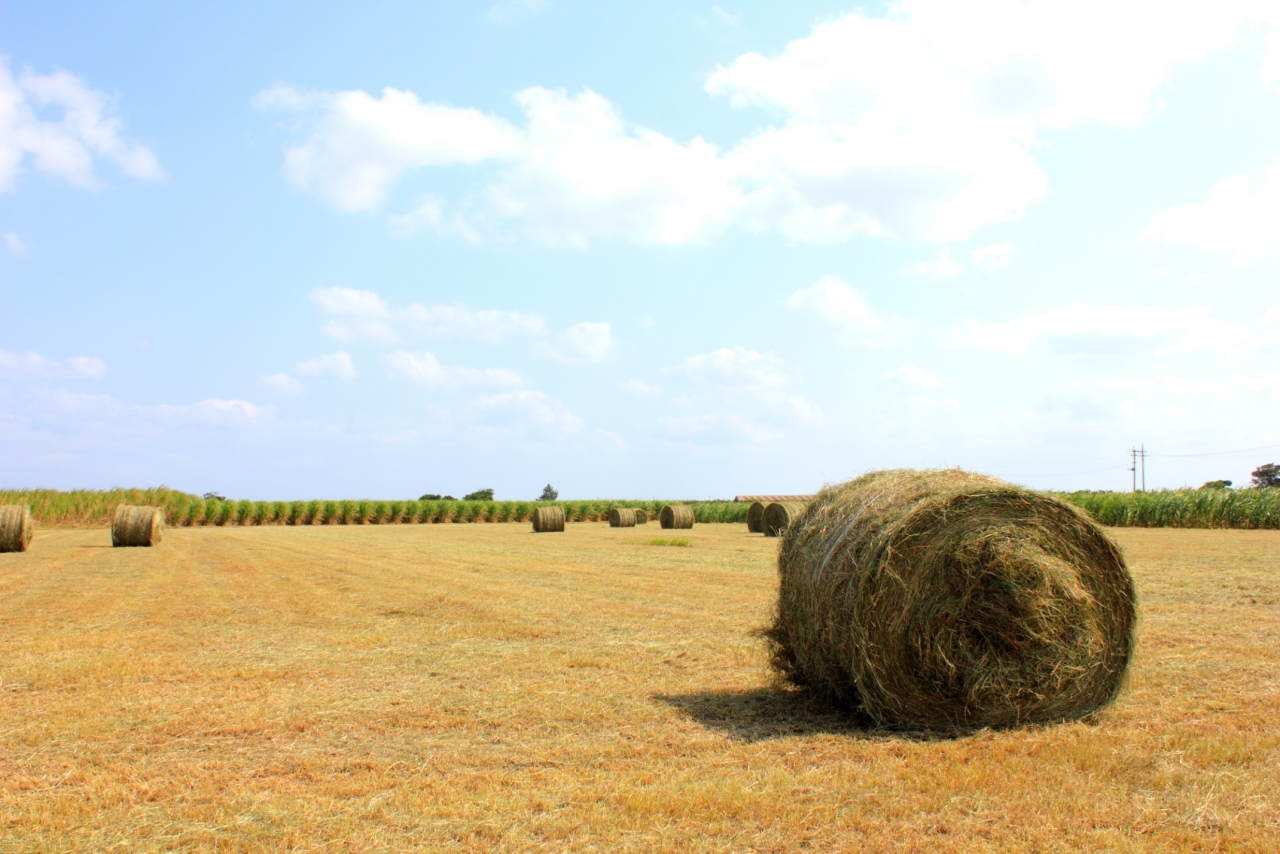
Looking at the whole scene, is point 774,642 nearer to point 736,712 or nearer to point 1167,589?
point 736,712

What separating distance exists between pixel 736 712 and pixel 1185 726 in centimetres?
311

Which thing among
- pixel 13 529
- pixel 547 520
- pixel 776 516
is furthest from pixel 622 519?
pixel 13 529

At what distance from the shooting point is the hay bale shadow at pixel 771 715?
20.5ft

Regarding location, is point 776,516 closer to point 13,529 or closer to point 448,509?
point 13,529

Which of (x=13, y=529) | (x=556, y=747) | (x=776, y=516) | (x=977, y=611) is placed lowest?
(x=556, y=747)

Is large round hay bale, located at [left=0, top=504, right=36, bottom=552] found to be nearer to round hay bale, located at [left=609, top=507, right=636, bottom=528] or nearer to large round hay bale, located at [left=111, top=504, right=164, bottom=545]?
large round hay bale, located at [left=111, top=504, right=164, bottom=545]

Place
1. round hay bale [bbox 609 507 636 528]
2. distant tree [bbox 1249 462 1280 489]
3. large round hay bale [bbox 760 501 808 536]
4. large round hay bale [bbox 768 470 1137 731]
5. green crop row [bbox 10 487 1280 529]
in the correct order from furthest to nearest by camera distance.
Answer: distant tree [bbox 1249 462 1280 489] → round hay bale [bbox 609 507 636 528] → green crop row [bbox 10 487 1280 529] → large round hay bale [bbox 760 501 808 536] → large round hay bale [bbox 768 470 1137 731]

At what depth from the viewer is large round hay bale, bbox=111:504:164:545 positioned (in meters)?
27.4

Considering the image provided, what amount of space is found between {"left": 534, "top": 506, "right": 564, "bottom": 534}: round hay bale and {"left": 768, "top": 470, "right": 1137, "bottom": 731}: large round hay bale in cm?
3440

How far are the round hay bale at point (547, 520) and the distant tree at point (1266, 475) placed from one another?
74654 mm

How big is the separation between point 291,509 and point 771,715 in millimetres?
58283

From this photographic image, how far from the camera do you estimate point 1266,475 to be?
277 feet

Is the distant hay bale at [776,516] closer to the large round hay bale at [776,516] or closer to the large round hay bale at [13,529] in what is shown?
the large round hay bale at [776,516]

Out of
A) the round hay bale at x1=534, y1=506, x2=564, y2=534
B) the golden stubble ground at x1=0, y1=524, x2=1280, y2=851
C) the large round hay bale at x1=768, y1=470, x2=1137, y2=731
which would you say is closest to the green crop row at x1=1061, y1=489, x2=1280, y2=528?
the round hay bale at x1=534, y1=506, x2=564, y2=534
